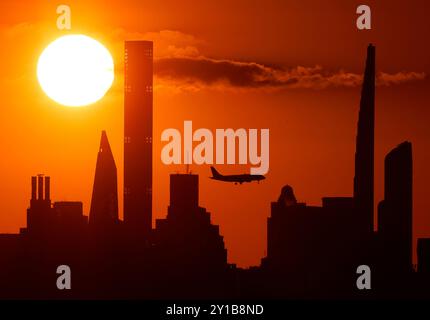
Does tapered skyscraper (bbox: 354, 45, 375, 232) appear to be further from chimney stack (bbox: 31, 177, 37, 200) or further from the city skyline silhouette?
chimney stack (bbox: 31, 177, 37, 200)

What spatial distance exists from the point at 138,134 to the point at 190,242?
20392 mm

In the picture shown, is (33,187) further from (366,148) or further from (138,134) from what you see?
(366,148)

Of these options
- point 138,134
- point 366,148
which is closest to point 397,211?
point 366,148

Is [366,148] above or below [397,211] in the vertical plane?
above

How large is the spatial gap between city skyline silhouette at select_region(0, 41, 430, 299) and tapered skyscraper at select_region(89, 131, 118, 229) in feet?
1.06

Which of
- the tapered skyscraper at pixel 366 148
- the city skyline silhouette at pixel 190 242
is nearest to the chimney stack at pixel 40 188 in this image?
the city skyline silhouette at pixel 190 242

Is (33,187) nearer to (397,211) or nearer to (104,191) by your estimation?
(104,191)

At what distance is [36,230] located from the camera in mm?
159125

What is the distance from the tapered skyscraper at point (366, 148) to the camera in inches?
6407

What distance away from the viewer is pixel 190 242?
166750 mm

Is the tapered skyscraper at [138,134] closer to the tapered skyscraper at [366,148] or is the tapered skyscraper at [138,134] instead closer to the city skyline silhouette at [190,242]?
the city skyline silhouette at [190,242]

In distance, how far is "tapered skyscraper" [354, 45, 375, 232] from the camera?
163 metres

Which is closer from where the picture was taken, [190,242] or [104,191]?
[190,242]
